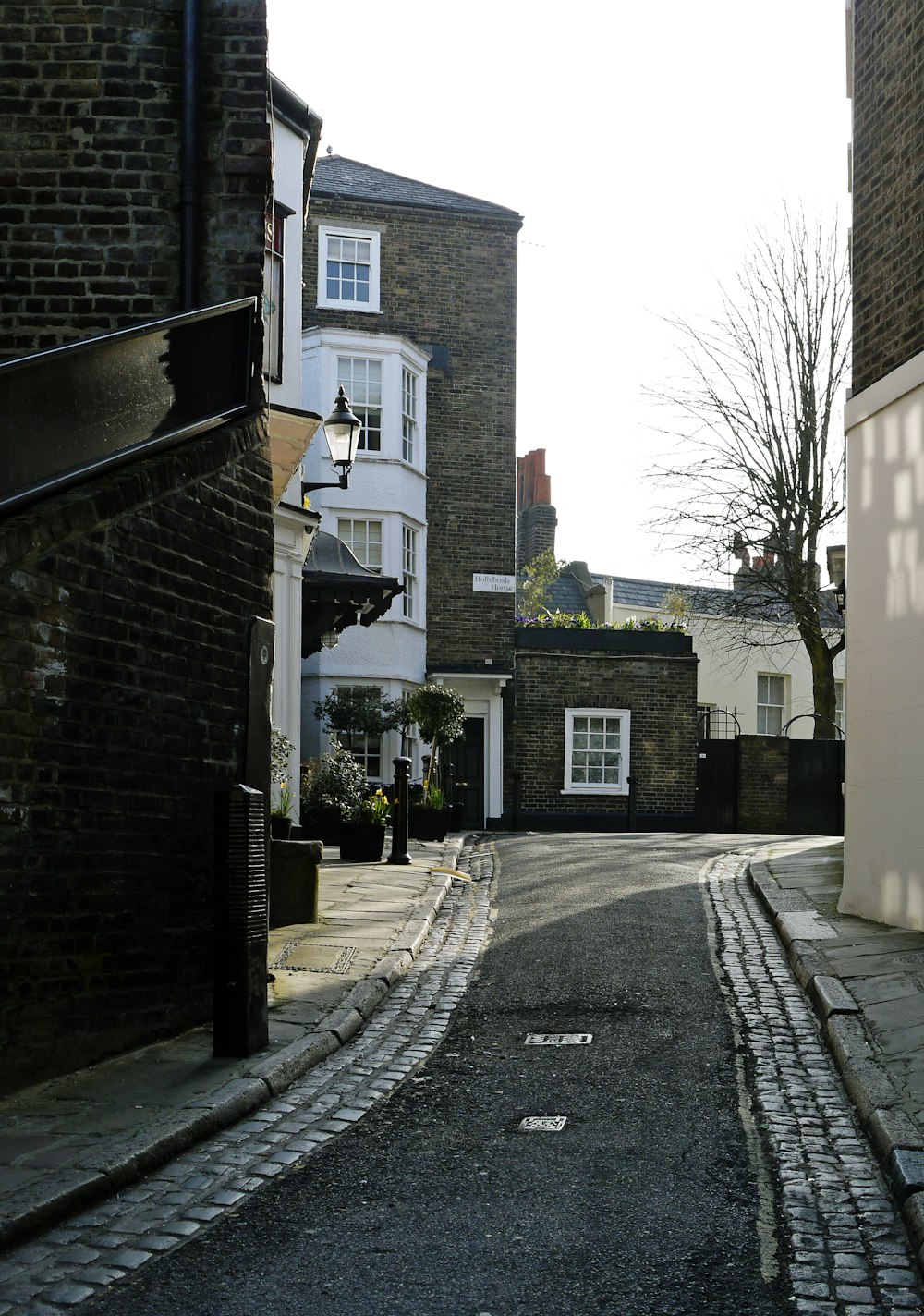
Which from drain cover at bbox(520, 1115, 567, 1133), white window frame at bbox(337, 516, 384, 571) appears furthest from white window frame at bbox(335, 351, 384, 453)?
drain cover at bbox(520, 1115, 567, 1133)

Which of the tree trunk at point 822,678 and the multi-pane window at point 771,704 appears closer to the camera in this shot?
the tree trunk at point 822,678

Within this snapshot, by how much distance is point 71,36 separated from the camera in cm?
791

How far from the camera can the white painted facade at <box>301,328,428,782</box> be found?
24.8m

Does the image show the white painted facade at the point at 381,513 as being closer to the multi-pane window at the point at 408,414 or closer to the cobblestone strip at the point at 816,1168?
the multi-pane window at the point at 408,414

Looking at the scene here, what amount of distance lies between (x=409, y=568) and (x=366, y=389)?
341 cm

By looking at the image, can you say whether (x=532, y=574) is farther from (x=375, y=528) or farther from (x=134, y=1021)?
(x=134, y=1021)

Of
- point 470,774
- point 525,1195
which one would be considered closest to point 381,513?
point 470,774

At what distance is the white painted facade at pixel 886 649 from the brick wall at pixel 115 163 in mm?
5281

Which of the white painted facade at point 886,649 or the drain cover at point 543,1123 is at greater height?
the white painted facade at point 886,649

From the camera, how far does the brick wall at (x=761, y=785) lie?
26.9m

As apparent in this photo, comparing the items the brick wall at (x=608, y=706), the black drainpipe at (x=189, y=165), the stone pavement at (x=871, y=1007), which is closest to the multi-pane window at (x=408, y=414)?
the brick wall at (x=608, y=706)

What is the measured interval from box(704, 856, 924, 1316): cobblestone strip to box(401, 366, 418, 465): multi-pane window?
18.5m

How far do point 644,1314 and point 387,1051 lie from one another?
3.38 m

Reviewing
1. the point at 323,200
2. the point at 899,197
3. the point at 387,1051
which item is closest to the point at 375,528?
the point at 323,200
